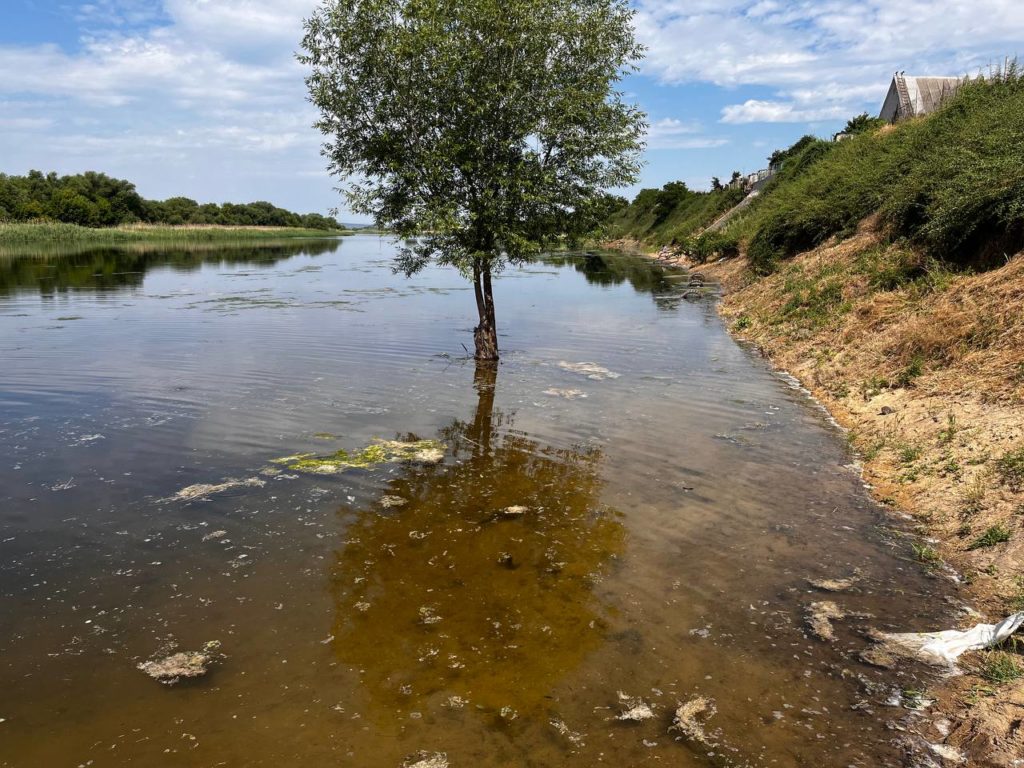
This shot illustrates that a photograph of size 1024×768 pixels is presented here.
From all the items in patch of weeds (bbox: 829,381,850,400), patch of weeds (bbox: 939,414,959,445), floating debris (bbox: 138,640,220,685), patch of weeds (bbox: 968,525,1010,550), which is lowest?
floating debris (bbox: 138,640,220,685)

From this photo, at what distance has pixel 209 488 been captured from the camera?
988 centimetres

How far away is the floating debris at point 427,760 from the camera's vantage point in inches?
192

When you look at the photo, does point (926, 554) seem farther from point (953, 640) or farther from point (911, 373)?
point (911, 373)

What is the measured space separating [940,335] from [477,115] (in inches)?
469

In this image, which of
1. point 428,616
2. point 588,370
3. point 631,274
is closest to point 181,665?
point 428,616

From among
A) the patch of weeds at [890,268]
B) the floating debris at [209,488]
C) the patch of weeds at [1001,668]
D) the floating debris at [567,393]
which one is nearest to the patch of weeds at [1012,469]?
the patch of weeds at [1001,668]

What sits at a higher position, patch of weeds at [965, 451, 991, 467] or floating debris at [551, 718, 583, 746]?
patch of weeds at [965, 451, 991, 467]

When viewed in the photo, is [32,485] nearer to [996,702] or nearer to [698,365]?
[996,702]

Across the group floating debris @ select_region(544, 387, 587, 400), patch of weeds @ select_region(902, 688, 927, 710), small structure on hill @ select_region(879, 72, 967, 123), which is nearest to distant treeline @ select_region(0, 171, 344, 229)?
small structure on hill @ select_region(879, 72, 967, 123)

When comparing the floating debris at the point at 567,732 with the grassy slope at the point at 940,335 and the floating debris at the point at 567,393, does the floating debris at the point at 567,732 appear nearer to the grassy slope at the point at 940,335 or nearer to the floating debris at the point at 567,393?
the grassy slope at the point at 940,335

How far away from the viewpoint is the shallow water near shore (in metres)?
5.24

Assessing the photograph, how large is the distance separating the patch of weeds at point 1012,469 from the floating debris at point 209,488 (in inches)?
408

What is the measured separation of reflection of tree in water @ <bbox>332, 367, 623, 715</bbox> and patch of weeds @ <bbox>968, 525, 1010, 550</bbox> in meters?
4.17

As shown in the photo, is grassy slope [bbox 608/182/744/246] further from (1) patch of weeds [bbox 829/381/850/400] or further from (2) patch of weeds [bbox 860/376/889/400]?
(2) patch of weeds [bbox 860/376/889/400]
